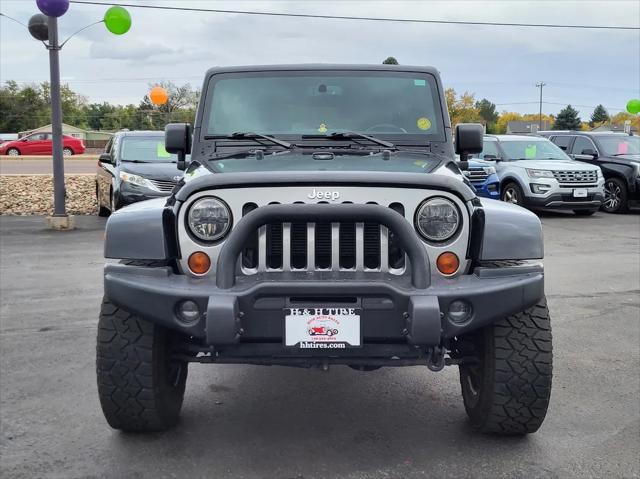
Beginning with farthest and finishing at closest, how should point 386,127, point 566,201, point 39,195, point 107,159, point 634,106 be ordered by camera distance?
point 634,106
point 39,195
point 566,201
point 107,159
point 386,127

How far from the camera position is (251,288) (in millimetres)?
3023

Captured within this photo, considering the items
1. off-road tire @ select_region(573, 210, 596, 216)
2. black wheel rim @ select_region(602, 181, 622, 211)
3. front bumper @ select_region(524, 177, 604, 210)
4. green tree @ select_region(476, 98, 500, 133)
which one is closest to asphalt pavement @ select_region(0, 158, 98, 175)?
front bumper @ select_region(524, 177, 604, 210)

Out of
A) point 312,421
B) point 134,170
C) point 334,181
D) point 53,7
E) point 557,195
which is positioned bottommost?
point 312,421

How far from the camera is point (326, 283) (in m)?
3.03

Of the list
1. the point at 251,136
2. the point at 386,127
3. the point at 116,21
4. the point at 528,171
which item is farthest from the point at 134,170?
the point at 386,127

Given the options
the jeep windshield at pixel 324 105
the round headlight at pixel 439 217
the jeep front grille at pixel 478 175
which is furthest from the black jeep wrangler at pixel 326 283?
the jeep front grille at pixel 478 175

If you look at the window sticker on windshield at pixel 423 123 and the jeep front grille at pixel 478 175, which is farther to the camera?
the jeep front grille at pixel 478 175

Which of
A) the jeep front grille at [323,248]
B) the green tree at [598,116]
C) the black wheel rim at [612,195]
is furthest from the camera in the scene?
the green tree at [598,116]

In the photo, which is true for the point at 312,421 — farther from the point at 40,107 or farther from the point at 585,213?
the point at 40,107

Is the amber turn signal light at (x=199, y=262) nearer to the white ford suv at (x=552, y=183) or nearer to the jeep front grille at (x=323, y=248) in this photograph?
the jeep front grille at (x=323, y=248)

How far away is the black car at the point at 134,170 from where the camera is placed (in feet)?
37.8

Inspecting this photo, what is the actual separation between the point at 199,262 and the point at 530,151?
530 inches

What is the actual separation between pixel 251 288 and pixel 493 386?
1268 millimetres

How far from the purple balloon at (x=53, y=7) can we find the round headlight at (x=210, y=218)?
31.8 feet
